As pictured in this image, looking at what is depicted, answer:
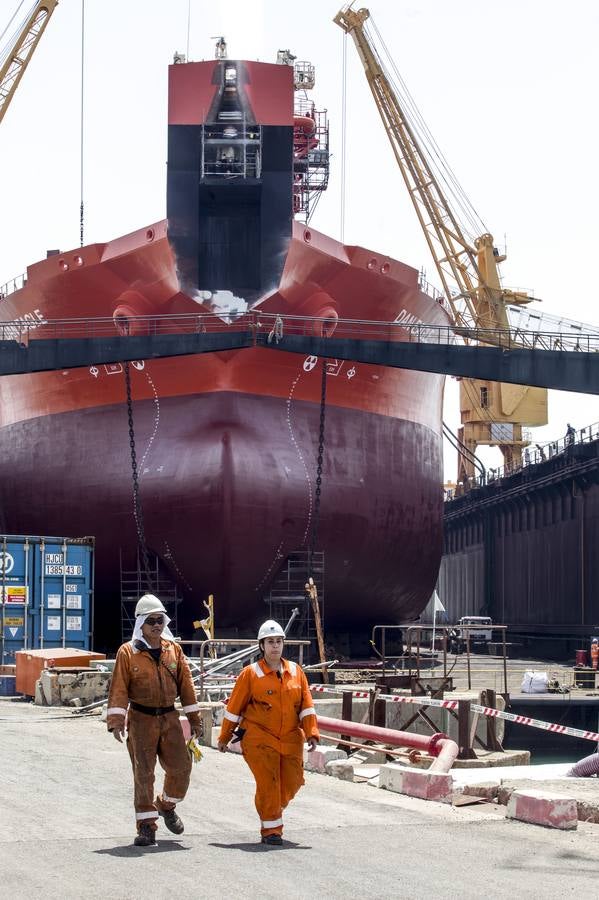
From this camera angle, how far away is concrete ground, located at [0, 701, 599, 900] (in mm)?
6078

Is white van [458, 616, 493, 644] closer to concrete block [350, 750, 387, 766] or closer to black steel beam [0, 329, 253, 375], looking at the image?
black steel beam [0, 329, 253, 375]

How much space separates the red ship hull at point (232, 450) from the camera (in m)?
22.9

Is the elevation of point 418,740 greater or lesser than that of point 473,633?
greater

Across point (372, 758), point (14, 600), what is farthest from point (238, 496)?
point (372, 758)

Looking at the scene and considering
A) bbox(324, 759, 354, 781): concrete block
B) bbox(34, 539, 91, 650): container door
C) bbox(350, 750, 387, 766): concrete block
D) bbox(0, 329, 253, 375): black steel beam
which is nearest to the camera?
bbox(324, 759, 354, 781): concrete block

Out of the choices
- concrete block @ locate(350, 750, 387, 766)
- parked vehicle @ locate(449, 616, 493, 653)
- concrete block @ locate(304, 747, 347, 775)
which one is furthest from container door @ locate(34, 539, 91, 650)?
parked vehicle @ locate(449, 616, 493, 653)

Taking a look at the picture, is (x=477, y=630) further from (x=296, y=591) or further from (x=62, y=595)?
(x=62, y=595)

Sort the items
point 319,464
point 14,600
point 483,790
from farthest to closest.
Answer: point 319,464 < point 14,600 < point 483,790

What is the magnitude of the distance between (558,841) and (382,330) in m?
18.7

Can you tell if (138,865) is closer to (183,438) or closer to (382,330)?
(183,438)

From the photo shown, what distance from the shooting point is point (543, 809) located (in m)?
8.34

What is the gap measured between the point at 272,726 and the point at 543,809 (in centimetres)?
212

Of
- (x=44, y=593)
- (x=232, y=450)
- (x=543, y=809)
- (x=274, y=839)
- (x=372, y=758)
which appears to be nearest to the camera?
(x=274, y=839)

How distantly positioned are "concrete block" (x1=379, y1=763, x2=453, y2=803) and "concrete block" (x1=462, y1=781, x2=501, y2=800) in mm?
187
